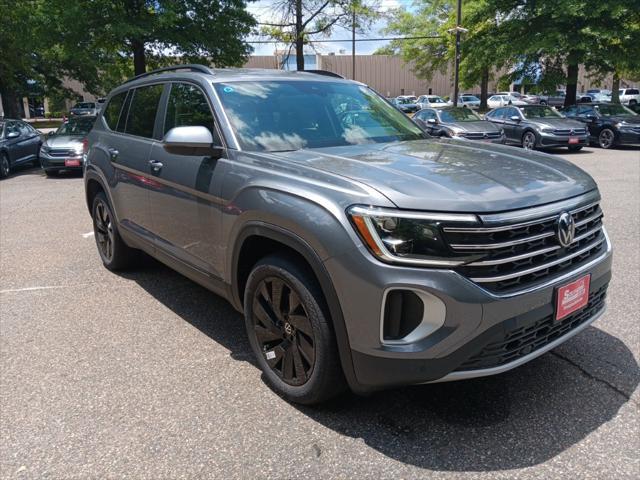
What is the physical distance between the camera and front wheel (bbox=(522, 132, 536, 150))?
16.9 m

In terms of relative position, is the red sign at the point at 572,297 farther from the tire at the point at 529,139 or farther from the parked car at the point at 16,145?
the tire at the point at 529,139

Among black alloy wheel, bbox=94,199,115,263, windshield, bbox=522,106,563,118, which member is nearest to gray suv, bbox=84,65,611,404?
black alloy wheel, bbox=94,199,115,263

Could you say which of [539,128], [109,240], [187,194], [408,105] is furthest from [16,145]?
[408,105]

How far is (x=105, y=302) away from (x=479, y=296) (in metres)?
3.52

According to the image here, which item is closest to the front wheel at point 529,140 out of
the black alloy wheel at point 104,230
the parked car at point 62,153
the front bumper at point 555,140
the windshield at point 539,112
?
the front bumper at point 555,140

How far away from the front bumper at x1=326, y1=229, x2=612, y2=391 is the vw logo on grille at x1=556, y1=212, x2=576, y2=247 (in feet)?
0.76

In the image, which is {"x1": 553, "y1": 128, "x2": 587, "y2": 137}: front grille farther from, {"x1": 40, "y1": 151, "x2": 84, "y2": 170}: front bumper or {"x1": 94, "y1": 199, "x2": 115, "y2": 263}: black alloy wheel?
{"x1": 94, "y1": 199, "x2": 115, "y2": 263}: black alloy wheel

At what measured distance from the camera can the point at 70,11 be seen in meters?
15.3

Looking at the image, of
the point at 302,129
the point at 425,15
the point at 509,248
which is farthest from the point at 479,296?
the point at 425,15

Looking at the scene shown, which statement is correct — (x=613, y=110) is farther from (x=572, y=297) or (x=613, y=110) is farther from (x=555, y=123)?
(x=572, y=297)

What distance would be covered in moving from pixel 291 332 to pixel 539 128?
52.4 feet

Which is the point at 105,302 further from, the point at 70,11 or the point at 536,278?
the point at 70,11

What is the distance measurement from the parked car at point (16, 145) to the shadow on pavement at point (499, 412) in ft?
44.5

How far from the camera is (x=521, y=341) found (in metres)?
2.58
